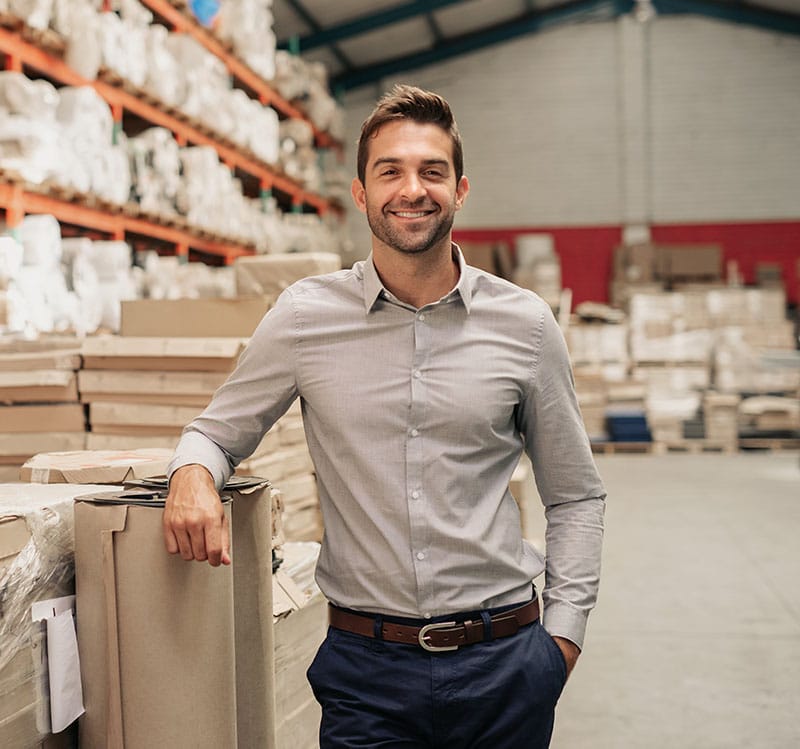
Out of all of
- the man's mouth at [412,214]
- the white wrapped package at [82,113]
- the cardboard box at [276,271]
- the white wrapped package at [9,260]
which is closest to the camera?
the man's mouth at [412,214]

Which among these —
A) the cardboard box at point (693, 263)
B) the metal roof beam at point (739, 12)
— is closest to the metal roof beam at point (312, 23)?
the metal roof beam at point (739, 12)

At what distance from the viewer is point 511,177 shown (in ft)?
50.9

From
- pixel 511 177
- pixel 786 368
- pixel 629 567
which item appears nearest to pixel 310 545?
pixel 629 567

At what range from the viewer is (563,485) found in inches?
80.4

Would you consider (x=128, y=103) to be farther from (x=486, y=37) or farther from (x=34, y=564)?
(x=486, y=37)

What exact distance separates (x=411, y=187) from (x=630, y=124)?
1426cm

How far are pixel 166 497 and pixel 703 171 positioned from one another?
47.6 ft

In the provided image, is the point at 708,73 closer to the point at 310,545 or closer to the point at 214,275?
the point at 214,275

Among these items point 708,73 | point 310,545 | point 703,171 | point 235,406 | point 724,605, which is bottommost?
point 724,605

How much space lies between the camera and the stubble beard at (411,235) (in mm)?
1890

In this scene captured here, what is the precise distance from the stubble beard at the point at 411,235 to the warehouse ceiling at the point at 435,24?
39.8ft

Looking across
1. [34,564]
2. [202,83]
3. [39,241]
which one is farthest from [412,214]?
[202,83]

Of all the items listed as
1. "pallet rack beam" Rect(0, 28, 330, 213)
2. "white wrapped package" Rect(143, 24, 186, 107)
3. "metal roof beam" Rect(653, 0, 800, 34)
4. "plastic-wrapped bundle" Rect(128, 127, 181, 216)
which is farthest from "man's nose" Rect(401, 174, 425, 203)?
"metal roof beam" Rect(653, 0, 800, 34)

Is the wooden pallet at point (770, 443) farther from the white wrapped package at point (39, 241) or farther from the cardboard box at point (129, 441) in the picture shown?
the cardboard box at point (129, 441)
